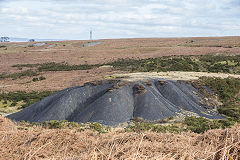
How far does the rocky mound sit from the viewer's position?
20.8 m

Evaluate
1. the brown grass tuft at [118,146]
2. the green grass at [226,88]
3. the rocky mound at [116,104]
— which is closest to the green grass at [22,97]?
the rocky mound at [116,104]

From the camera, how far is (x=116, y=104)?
21.3 metres

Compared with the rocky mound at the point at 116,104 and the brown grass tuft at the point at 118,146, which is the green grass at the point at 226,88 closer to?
the rocky mound at the point at 116,104

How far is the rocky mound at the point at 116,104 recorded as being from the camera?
68.4 feet

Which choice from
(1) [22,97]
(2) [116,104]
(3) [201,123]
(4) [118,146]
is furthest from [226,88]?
(4) [118,146]

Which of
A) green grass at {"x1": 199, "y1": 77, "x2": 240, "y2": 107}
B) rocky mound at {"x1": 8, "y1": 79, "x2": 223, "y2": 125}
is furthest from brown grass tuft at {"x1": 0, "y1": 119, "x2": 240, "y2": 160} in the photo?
green grass at {"x1": 199, "y1": 77, "x2": 240, "y2": 107}

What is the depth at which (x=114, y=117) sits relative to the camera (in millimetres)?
20312

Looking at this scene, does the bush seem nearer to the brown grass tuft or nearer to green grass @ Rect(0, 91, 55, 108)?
the brown grass tuft

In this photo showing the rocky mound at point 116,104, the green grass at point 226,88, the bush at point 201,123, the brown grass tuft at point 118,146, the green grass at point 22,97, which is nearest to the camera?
the brown grass tuft at point 118,146

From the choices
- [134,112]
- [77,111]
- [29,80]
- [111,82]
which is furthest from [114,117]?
[29,80]

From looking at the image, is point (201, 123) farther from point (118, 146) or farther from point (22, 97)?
point (22, 97)

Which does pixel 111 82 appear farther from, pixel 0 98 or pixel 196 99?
pixel 0 98

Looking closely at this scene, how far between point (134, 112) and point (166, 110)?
2.96 meters

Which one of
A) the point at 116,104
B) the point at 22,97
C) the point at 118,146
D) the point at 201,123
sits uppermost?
the point at 118,146
